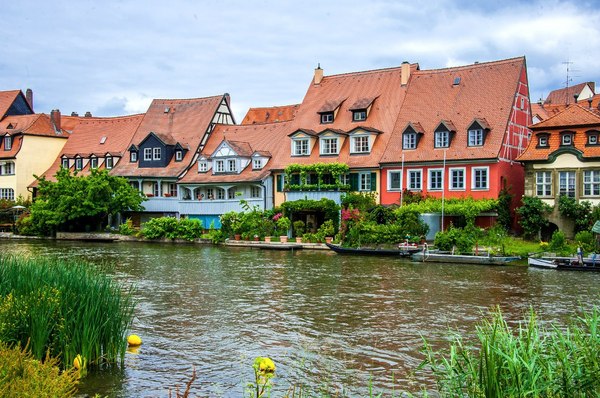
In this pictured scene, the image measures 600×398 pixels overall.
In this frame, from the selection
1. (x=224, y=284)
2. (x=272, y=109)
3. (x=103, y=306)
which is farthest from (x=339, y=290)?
(x=272, y=109)

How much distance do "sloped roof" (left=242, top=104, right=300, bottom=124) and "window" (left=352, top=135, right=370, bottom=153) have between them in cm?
3104

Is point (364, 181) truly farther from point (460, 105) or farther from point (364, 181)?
point (460, 105)

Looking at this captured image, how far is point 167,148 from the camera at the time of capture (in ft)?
206

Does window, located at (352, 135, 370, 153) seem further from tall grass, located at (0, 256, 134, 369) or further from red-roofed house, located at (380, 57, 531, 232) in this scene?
tall grass, located at (0, 256, 134, 369)

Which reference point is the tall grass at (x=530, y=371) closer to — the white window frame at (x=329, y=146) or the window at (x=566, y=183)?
the window at (x=566, y=183)

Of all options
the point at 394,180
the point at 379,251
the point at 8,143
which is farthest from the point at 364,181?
the point at 8,143

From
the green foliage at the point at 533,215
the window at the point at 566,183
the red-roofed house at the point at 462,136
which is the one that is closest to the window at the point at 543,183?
the window at the point at 566,183

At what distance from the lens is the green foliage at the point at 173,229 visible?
5300 centimetres

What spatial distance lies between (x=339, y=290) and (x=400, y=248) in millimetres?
14612

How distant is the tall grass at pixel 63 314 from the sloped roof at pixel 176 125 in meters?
46.1

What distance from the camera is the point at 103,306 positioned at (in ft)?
47.3

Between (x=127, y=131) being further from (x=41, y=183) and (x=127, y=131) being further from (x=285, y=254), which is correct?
(x=285, y=254)

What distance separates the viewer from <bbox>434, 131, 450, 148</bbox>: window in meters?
46.8

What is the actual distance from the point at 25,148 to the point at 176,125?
54.7 feet
